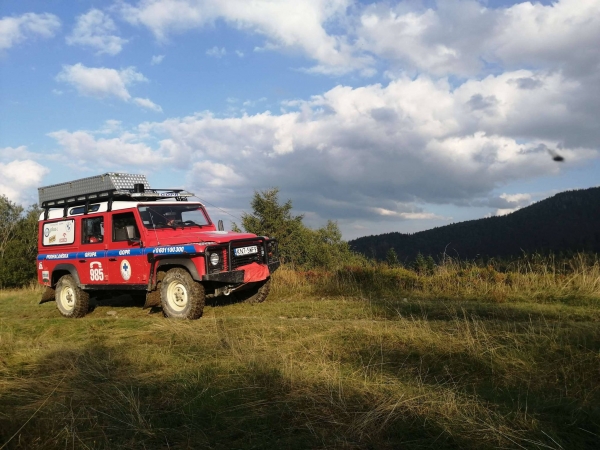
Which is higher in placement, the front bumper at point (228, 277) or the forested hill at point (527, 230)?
the forested hill at point (527, 230)

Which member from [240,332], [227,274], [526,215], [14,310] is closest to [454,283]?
[227,274]

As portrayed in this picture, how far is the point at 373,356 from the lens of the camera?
17.5 ft

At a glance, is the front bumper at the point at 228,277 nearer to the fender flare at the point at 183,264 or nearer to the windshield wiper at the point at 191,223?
the fender flare at the point at 183,264

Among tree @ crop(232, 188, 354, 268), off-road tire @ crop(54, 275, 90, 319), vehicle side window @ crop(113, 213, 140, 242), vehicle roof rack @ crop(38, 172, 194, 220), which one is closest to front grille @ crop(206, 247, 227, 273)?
vehicle side window @ crop(113, 213, 140, 242)

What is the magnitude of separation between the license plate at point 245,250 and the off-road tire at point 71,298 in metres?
4.04

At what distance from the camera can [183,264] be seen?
348 inches

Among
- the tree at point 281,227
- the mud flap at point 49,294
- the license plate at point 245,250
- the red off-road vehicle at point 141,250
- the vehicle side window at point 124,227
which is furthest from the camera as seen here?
the tree at point 281,227

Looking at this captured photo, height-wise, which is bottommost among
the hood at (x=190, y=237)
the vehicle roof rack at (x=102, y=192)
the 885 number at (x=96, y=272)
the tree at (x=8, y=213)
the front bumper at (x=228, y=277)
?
the front bumper at (x=228, y=277)

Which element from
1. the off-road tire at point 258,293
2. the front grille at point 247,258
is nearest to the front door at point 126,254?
the front grille at point 247,258

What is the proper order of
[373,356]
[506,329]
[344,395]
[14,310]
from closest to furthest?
[344,395], [373,356], [506,329], [14,310]

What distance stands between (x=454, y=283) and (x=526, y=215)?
6362 centimetres

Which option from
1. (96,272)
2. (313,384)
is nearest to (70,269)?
(96,272)

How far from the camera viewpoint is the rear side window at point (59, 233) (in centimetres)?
1102

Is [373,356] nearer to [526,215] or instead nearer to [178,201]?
[178,201]
